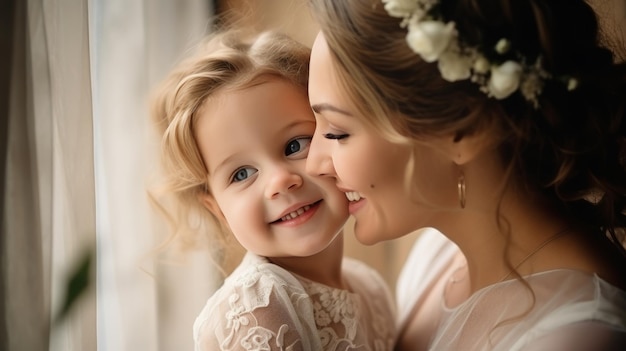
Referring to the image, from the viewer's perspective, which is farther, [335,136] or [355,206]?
[355,206]

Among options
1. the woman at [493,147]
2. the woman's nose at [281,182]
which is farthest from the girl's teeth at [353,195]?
the woman's nose at [281,182]

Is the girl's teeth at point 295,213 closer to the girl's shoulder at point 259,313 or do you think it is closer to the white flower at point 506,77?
the girl's shoulder at point 259,313

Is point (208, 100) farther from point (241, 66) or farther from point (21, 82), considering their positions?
point (21, 82)

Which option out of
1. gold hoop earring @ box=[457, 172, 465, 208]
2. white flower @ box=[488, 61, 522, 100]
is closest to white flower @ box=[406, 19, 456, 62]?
white flower @ box=[488, 61, 522, 100]

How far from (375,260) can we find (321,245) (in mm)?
1440

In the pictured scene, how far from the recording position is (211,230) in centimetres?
186

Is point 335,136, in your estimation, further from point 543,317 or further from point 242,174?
point 543,317

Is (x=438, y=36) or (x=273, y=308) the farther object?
(x=273, y=308)

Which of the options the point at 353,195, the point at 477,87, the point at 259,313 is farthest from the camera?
the point at 353,195

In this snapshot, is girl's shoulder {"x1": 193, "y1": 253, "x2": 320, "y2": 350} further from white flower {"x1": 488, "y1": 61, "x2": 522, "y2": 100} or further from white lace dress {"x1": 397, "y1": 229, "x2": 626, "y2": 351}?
white flower {"x1": 488, "y1": 61, "x2": 522, "y2": 100}

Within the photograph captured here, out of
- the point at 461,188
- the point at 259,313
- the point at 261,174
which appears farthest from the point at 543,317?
the point at 261,174

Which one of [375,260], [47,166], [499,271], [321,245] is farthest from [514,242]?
[375,260]

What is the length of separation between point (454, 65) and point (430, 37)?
0.07 meters

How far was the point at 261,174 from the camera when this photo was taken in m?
1.53
